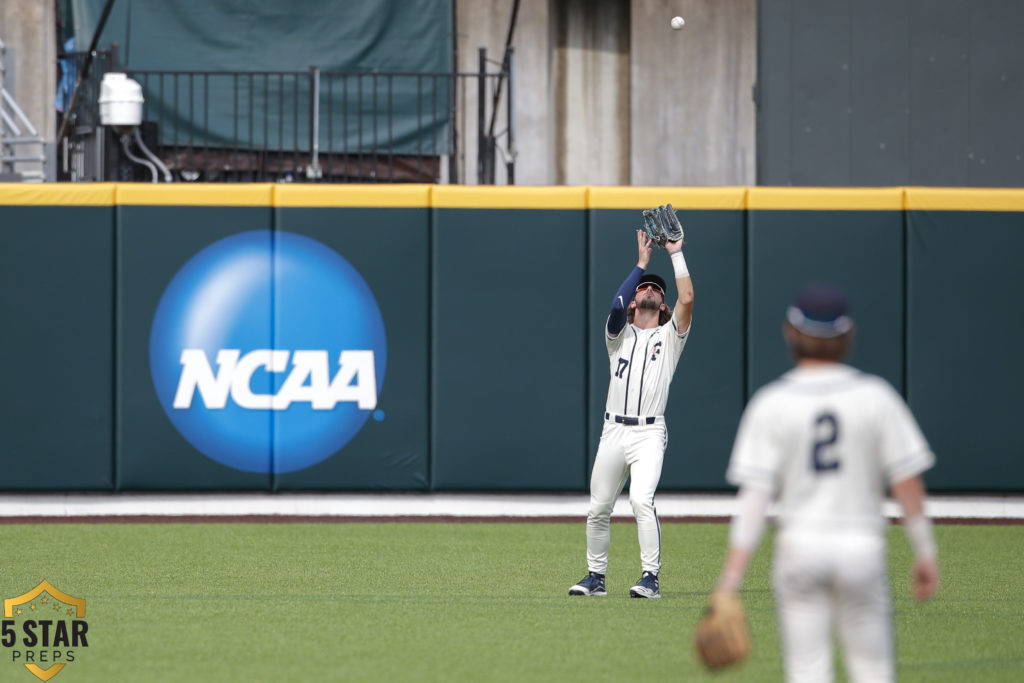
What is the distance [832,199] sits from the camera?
1354cm

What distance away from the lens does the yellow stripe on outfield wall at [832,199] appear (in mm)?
13508

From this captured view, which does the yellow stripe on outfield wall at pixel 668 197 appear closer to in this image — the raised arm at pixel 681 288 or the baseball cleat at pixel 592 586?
the raised arm at pixel 681 288

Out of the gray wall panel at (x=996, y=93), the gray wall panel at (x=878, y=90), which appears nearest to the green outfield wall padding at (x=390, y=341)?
the gray wall panel at (x=878, y=90)

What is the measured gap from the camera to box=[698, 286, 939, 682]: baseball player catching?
4422mm

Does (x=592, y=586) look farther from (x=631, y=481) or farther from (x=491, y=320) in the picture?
(x=491, y=320)

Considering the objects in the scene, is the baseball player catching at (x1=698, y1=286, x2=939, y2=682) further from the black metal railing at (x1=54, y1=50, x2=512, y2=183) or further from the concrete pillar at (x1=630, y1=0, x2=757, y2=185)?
the concrete pillar at (x1=630, y1=0, x2=757, y2=185)

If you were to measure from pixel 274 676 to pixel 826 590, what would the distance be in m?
2.96

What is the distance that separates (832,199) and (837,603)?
9.59m

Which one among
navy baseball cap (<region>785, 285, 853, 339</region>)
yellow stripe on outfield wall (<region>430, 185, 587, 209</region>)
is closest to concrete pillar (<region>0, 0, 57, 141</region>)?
yellow stripe on outfield wall (<region>430, 185, 587, 209</region>)

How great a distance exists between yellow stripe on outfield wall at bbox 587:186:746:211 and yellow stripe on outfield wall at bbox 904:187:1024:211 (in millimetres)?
1701

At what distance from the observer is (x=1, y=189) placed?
13203mm

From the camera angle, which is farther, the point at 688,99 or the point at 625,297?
the point at 688,99

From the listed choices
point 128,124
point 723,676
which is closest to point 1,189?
point 128,124

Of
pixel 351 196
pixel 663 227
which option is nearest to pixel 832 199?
pixel 351 196
